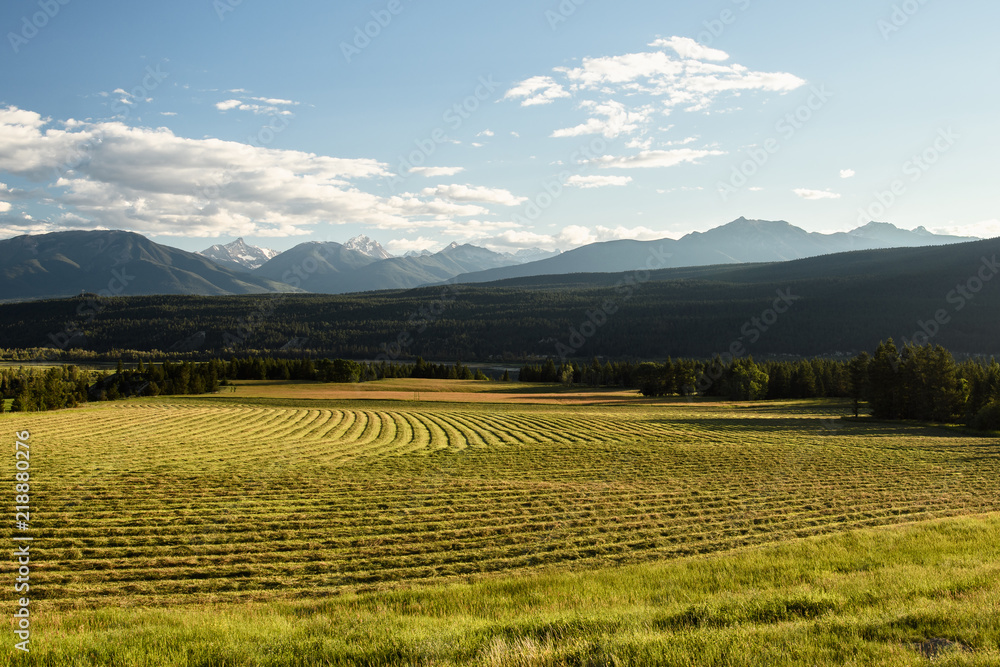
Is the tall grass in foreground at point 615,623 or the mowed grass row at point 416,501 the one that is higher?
the tall grass in foreground at point 615,623

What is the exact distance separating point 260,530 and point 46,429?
110 feet

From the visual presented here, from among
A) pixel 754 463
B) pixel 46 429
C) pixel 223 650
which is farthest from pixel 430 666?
pixel 46 429

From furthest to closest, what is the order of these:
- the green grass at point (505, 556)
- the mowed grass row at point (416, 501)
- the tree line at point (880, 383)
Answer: the tree line at point (880, 383) → the mowed grass row at point (416, 501) → the green grass at point (505, 556)

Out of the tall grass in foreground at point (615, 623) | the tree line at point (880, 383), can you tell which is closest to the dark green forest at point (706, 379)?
the tree line at point (880, 383)

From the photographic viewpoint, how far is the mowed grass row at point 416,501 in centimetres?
1166

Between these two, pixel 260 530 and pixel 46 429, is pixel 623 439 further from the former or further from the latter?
pixel 46 429

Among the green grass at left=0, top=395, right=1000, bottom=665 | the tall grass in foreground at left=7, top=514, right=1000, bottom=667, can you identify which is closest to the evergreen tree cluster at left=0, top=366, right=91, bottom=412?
the green grass at left=0, top=395, right=1000, bottom=665

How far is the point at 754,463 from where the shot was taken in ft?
91.4

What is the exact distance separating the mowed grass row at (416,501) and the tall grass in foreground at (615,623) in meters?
1.70

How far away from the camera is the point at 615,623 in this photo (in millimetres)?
7234

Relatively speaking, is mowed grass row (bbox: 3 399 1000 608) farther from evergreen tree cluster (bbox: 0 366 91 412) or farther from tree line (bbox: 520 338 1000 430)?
evergreen tree cluster (bbox: 0 366 91 412)

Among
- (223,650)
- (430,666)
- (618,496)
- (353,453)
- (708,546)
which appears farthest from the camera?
(353,453)

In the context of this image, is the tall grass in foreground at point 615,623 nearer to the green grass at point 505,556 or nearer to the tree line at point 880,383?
the green grass at point 505,556

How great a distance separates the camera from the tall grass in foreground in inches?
235
